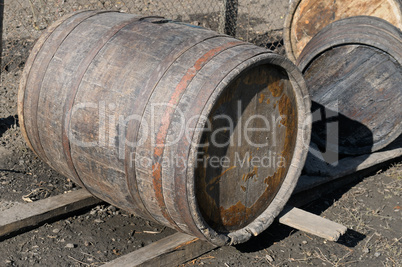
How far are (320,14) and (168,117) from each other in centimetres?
301

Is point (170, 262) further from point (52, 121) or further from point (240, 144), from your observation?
point (52, 121)

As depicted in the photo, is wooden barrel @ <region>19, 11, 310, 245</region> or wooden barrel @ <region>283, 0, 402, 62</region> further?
wooden barrel @ <region>283, 0, 402, 62</region>

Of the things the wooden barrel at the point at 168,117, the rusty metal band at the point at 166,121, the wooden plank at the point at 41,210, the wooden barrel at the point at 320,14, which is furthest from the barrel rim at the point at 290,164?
the wooden barrel at the point at 320,14

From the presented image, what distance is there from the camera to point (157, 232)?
3.21m

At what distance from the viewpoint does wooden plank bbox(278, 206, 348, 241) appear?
2.97m

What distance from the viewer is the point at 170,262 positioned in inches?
114

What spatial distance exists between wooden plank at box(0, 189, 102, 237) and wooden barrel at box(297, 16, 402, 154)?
1874mm

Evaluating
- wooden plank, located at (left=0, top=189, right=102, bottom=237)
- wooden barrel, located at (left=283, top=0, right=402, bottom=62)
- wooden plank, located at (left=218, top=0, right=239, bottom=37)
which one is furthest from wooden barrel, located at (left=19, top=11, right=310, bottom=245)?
wooden plank, located at (left=218, top=0, right=239, bottom=37)

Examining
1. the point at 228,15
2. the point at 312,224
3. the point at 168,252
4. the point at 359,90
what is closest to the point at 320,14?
the point at 228,15

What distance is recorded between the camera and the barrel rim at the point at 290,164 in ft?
8.05

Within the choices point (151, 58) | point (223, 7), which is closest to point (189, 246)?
point (151, 58)

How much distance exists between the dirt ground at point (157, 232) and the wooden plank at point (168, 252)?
76 mm

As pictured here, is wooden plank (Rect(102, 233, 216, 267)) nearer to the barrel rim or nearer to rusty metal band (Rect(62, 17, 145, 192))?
the barrel rim

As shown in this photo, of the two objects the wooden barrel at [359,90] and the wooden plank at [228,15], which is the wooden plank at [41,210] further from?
the wooden plank at [228,15]
